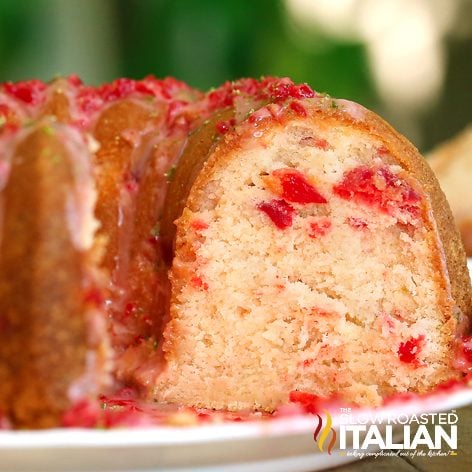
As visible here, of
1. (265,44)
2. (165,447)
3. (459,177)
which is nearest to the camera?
(165,447)

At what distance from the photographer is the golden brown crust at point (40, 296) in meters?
1.91

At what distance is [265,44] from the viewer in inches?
371

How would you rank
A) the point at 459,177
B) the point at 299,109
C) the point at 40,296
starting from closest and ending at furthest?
1. the point at 40,296
2. the point at 299,109
3. the point at 459,177

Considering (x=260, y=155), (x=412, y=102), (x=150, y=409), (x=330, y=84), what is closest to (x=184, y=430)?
(x=150, y=409)

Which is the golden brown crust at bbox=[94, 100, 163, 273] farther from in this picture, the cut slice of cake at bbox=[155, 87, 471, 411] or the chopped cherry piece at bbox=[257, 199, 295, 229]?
the chopped cherry piece at bbox=[257, 199, 295, 229]

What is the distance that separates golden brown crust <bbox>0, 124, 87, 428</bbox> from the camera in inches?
75.2

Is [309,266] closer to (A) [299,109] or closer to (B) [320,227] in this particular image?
(B) [320,227]

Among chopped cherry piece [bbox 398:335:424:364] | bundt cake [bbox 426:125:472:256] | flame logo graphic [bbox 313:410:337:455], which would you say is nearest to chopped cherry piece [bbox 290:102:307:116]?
chopped cherry piece [bbox 398:335:424:364]

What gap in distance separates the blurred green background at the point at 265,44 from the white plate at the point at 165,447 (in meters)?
7.54

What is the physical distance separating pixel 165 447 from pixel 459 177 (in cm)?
340

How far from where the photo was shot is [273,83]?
114 inches

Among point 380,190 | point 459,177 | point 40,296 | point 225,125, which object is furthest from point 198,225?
point 459,177

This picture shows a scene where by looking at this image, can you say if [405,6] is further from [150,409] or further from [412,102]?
[150,409]

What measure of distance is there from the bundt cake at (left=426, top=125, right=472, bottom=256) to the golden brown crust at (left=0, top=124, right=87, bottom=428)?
2.89m
